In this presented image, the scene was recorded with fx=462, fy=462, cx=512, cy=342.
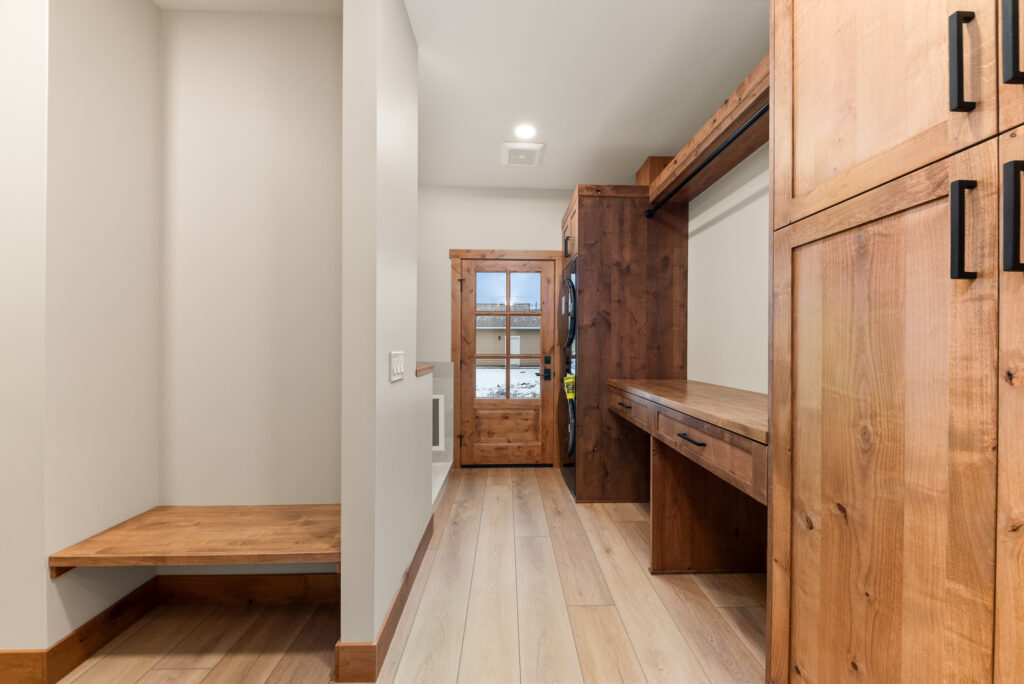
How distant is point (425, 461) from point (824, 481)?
188 centimetres

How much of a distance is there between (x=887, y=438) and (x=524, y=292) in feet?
11.4

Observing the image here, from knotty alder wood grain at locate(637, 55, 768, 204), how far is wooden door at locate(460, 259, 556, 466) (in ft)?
4.90

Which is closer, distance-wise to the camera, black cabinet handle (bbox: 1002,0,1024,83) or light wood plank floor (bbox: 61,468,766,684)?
black cabinet handle (bbox: 1002,0,1024,83)

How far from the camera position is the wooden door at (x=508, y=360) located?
4203mm

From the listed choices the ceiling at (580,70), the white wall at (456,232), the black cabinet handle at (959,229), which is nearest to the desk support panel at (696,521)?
the black cabinet handle at (959,229)

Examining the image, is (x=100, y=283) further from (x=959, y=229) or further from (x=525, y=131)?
(x=525, y=131)

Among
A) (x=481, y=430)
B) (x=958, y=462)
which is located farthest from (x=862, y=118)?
(x=481, y=430)

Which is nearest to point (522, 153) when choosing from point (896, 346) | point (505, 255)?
point (505, 255)

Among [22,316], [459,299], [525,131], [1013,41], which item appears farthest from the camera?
[459,299]

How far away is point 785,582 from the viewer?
1.19 metres

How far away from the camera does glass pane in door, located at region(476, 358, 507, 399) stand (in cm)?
423

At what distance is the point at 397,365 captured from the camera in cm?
178

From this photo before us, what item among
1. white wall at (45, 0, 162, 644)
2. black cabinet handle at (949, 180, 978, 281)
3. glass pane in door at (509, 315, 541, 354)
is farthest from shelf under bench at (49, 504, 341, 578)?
glass pane in door at (509, 315, 541, 354)

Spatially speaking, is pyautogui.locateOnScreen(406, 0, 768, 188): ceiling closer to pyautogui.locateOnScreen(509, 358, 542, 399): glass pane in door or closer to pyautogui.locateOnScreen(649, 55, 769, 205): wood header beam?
pyautogui.locateOnScreen(649, 55, 769, 205): wood header beam
